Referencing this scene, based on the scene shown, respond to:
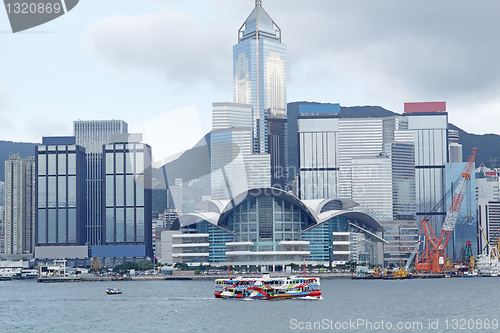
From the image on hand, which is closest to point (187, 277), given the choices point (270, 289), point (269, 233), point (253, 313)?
point (269, 233)

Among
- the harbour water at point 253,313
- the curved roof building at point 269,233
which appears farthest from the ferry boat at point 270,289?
the curved roof building at point 269,233

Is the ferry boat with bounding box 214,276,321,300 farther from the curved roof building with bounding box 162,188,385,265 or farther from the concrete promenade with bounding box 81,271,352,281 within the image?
the curved roof building with bounding box 162,188,385,265

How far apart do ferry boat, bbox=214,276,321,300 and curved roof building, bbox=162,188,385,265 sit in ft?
236

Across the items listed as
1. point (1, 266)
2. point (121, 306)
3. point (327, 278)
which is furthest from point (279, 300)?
point (1, 266)

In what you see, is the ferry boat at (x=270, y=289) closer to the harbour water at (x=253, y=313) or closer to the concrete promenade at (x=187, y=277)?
the harbour water at (x=253, y=313)

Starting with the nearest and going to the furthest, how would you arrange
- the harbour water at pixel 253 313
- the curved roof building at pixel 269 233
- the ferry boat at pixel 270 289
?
the harbour water at pixel 253 313, the ferry boat at pixel 270 289, the curved roof building at pixel 269 233

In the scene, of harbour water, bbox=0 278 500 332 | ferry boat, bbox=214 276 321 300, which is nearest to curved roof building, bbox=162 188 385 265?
harbour water, bbox=0 278 500 332

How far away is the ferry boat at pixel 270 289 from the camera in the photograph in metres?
95.6

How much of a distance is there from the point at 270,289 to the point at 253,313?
1488cm

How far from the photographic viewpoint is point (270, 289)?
95438 millimetres

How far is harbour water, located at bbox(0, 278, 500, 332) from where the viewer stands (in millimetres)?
71312

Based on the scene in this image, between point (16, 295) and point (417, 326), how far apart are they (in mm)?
75144

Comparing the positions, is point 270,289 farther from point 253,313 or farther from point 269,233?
point 269,233

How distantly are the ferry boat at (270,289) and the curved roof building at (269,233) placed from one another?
7202 centimetres
